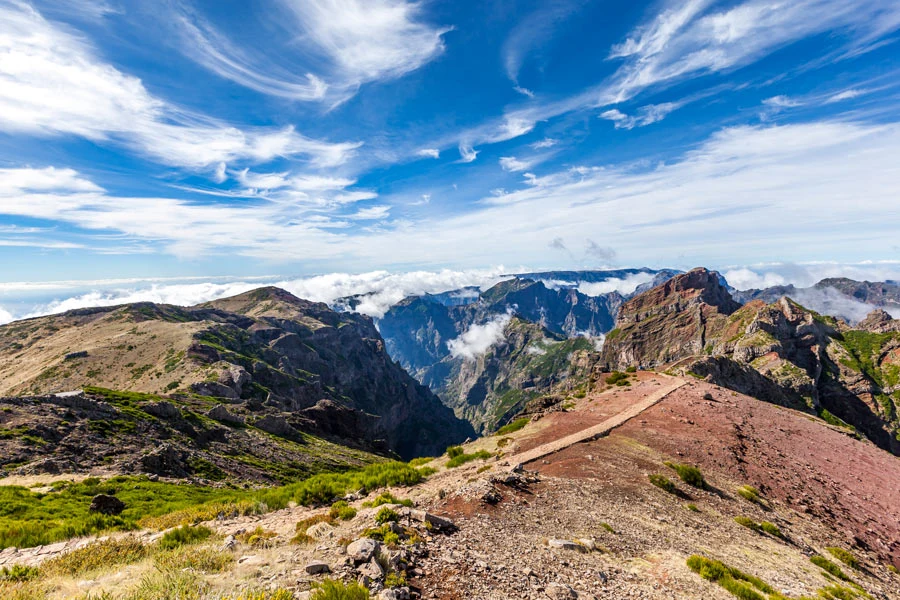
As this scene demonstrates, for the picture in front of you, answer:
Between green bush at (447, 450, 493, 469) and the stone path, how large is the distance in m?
2.35

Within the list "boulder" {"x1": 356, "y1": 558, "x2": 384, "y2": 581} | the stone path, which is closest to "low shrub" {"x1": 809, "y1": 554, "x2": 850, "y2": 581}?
the stone path

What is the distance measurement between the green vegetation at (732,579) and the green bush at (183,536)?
805 inches

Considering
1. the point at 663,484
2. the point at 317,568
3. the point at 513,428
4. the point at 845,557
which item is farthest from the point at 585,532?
the point at 513,428

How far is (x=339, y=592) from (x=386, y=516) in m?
5.52

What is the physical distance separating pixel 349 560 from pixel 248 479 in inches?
2269

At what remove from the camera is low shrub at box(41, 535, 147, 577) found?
41.1 feet

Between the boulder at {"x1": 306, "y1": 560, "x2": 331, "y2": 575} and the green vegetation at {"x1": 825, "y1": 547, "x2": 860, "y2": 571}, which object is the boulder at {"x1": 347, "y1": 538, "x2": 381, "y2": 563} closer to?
the boulder at {"x1": 306, "y1": 560, "x2": 331, "y2": 575}

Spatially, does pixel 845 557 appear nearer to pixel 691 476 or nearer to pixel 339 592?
pixel 691 476

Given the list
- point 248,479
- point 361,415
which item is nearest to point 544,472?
point 248,479

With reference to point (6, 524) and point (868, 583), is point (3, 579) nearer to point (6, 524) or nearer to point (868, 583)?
point (6, 524)

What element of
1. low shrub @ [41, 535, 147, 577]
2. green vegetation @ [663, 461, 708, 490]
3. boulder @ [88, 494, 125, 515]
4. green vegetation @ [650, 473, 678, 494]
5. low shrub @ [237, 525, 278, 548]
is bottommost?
green vegetation @ [663, 461, 708, 490]

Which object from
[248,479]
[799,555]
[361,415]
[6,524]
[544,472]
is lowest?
[361,415]

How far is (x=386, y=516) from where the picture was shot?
14.6m

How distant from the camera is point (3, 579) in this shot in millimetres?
12258
